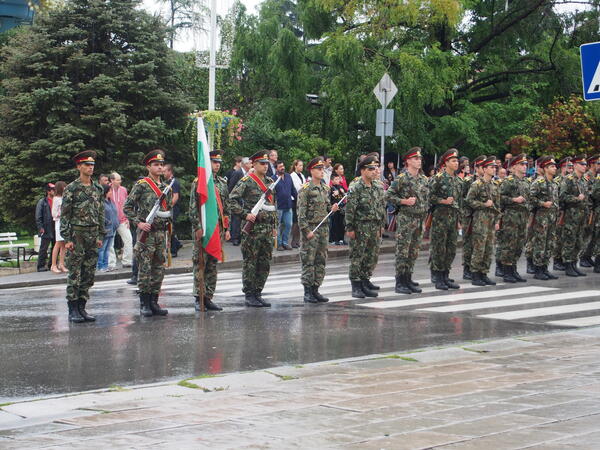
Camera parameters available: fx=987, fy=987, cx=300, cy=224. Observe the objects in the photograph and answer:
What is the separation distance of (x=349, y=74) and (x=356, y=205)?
14.1 meters

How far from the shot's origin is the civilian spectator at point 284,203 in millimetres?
22391

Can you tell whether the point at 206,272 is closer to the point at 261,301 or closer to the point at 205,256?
the point at 205,256

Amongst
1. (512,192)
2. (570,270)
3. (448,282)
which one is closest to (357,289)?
(448,282)

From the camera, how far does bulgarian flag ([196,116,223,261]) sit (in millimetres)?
13227

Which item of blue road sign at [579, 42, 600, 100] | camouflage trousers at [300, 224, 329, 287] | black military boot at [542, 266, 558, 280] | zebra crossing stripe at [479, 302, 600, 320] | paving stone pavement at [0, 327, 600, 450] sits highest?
blue road sign at [579, 42, 600, 100]

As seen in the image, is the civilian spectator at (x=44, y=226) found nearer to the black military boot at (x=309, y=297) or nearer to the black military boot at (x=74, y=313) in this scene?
the black military boot at (x=309, y=297)

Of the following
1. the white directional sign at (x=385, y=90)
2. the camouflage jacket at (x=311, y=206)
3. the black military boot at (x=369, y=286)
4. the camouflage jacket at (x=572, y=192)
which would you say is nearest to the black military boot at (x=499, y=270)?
the camouflage jacket at (x=572, y=192)

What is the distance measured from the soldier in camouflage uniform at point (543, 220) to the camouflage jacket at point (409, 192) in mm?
2924

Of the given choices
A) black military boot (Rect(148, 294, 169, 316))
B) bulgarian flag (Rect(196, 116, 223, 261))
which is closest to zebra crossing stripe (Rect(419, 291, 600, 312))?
bulgarian flag (Rect(196, 116, 223, 261))

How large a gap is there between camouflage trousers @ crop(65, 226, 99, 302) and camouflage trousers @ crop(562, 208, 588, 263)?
31.0 feet

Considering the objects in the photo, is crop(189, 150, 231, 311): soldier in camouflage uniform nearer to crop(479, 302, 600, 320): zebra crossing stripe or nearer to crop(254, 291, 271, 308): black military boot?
crop(254, 291, 271, 308): black military boot

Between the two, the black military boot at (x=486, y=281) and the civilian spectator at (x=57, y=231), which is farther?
the civilian spectator at (x=57, y=231)

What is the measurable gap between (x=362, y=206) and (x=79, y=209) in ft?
14.3

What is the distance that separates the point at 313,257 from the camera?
1414 centimetres
